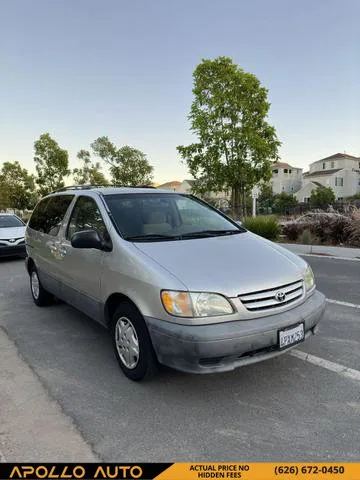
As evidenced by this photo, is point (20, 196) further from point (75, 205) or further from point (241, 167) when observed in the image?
point (75, 205)

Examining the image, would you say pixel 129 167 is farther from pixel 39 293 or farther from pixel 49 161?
pixel 39 293

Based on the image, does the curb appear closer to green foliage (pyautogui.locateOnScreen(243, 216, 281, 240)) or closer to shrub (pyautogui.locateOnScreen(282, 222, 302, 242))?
shrub (pyautogui.locateOnScreen(282, 222, 302, 242))

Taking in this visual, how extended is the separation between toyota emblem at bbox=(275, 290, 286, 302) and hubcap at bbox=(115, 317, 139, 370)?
1.16 metres

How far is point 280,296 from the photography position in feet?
9.91

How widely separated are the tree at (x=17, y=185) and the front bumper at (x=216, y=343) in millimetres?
44074

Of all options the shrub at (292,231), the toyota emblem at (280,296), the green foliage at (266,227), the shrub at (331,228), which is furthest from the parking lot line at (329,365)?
the shrub at (292,231)

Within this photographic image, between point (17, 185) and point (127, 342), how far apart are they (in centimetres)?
4611

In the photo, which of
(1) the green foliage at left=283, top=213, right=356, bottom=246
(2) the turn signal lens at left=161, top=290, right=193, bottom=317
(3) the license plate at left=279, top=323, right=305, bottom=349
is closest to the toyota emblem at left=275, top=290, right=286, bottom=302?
(3) the license plate at left=279, top=323, right=305, bottom=349

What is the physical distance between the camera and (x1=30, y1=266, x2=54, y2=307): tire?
564 centimetres

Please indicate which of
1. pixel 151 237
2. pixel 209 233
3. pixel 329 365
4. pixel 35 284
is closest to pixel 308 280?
pixel 329 365

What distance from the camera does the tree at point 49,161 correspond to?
35.4 meters

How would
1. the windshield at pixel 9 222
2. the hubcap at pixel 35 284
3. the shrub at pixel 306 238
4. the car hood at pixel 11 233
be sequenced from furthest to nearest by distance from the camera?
1. the shrub at pixel 306 238
2. the windshield at pixel 9 222
3. the car hood at pixel 11 233
4. the hubcap at pixel 35 284

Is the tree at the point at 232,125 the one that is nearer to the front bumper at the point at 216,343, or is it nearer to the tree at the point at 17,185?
the front bumper at the point at 216,343

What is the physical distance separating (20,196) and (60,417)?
150 feet
